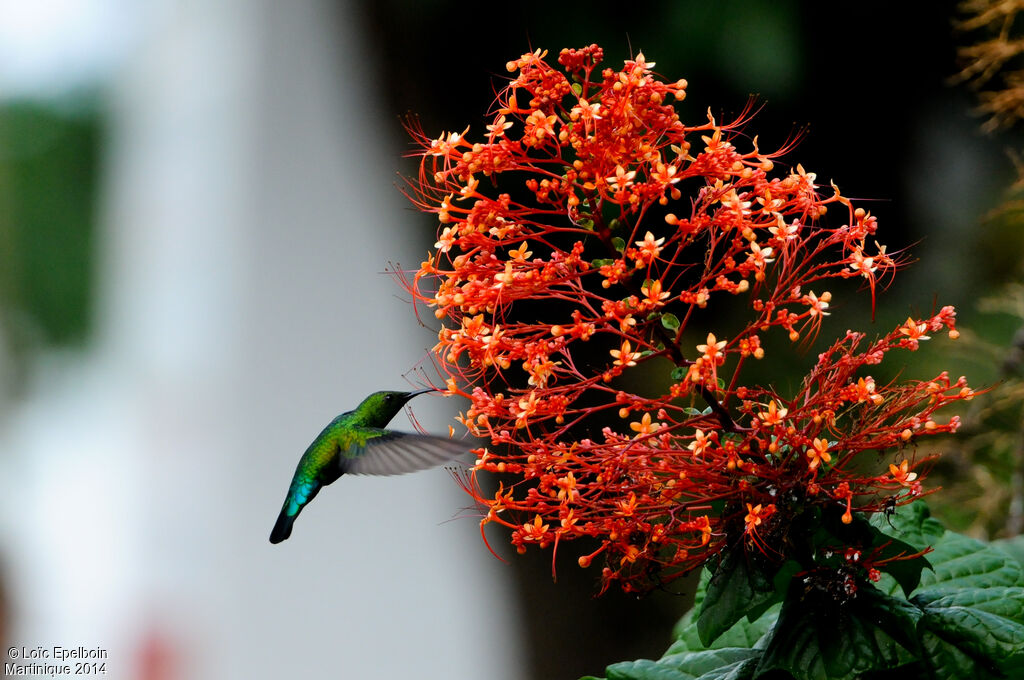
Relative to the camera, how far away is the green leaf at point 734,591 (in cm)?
91

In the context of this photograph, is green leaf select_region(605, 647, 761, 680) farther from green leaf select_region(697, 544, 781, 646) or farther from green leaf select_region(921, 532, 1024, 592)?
green leaf select_region(921, 532, 1024, 592)

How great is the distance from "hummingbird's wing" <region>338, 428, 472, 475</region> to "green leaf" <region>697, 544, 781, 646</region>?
273 millimetres

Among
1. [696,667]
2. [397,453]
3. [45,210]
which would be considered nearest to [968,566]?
[696,667]

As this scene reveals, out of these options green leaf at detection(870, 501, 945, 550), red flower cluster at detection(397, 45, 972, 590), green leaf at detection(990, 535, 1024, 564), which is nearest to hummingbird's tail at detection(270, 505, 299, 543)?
red flower cluster at detection(397, 45, 972, 590)

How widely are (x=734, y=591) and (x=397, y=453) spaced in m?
0.43

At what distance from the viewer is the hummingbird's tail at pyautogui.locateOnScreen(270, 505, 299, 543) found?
1271 mm

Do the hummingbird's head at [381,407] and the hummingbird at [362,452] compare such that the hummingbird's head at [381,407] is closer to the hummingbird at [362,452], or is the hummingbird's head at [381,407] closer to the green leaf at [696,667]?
the hummingbird at [362,452]

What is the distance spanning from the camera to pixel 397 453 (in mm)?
1164

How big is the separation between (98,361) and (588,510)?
4.79 meters

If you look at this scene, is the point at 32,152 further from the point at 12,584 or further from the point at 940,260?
the point at 940,260

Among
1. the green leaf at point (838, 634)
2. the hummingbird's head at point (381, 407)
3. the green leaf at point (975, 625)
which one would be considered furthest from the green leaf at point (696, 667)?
the hummingbird's head at point (381, 407)

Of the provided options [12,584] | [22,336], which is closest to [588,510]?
[12,584]

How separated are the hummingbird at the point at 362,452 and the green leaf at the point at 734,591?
317 millimetres

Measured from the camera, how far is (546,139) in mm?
964
